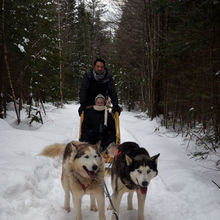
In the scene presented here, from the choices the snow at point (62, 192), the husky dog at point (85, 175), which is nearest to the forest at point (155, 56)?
the snow at point (62, 192)

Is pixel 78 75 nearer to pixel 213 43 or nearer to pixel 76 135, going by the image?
pixel 76 135

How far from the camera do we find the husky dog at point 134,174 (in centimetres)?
257

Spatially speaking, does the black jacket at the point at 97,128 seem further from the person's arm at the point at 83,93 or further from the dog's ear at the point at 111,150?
the dog's ear at the point at 111,150

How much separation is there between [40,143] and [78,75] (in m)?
26.7

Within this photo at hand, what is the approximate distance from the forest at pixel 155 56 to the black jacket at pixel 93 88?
1493 mm

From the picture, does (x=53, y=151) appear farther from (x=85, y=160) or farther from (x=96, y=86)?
(x=96, y=86)

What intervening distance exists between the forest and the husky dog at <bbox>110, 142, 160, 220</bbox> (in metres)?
1.73

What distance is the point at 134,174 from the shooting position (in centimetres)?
261

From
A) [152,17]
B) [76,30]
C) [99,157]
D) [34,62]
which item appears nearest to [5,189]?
[99,157]

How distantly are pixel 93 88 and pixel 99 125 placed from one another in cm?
87

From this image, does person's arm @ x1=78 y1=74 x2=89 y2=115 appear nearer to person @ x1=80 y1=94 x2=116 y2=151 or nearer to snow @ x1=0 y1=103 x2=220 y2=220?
person @ x1=80 y1=94 x2=116 y2=151

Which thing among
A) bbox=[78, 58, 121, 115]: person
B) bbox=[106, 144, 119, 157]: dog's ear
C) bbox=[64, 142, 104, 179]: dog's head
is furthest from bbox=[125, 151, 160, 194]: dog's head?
bbox=[78, 58, 121, 115]: person

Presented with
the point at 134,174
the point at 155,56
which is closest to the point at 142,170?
the point at 134,174

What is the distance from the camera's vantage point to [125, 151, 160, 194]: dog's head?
2523 millimetres
